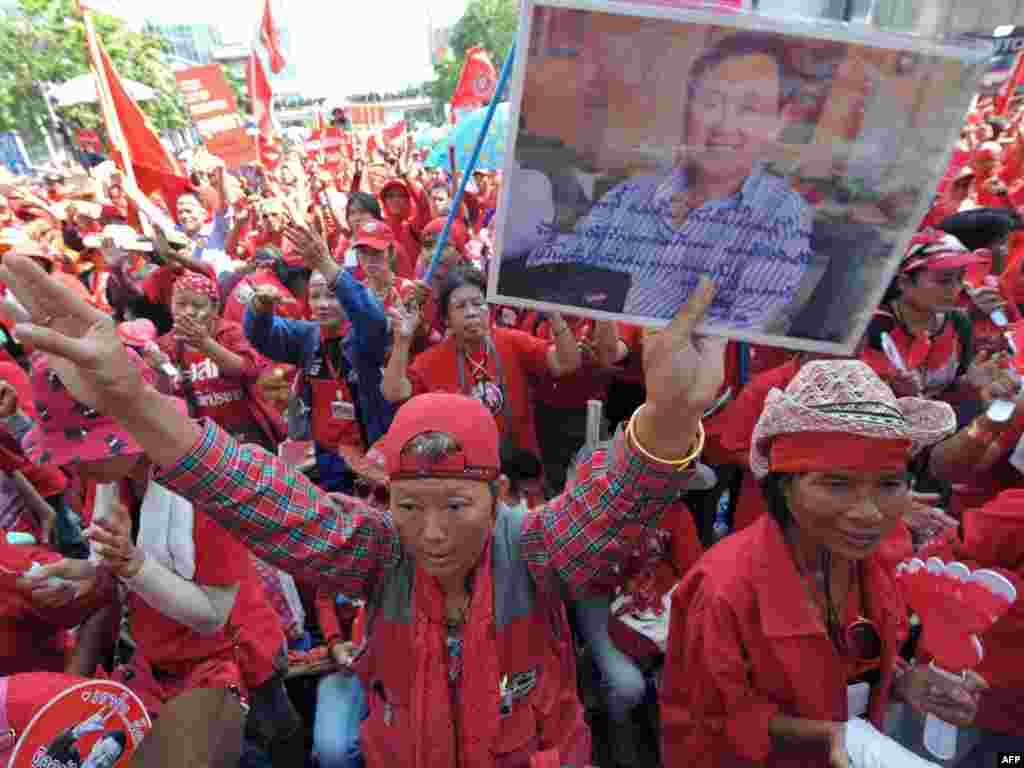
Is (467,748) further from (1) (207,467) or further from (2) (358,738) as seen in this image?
(1) (207,467)

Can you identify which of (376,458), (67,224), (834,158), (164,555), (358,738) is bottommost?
(67,224)

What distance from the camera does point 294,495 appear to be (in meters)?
1.47

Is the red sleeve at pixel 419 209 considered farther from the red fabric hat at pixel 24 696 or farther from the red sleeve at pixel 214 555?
the red fabric hat at pixel 24 696

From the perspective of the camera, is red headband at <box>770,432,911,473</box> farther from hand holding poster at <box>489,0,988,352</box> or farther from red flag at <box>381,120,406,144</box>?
red flag at <box>381,120,406,144</box>

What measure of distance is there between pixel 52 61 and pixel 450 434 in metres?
31.1

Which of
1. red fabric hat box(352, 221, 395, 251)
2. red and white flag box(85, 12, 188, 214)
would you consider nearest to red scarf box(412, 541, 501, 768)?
red fabric hat box(352, 221, 395, 251)

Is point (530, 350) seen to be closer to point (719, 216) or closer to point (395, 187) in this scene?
point (719, 216)

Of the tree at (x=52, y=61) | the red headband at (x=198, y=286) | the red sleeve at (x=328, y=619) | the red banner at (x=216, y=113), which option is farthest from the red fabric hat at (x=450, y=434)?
the tree at (x=52, y=61)

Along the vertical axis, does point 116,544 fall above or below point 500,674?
above

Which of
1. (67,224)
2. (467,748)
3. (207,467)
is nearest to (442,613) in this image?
(467,748)

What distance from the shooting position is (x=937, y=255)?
9.43ft

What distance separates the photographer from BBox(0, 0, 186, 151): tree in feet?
75.9

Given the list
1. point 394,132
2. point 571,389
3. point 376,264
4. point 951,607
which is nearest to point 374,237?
point 376,264

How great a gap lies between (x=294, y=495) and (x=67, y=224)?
979 cm
